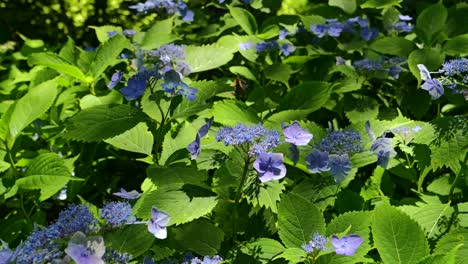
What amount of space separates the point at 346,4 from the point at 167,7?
2.81ft

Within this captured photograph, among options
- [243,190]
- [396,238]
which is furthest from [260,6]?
[396,238]

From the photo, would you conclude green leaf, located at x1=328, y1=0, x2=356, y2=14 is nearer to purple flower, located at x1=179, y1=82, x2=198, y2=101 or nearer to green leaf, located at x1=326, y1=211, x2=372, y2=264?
purple flower, located at x1=179, y1=82, x2=198, y2=101

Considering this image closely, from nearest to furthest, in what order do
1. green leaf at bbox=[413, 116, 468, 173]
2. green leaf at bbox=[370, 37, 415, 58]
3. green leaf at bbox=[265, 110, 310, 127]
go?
green leaf at bbox=[413, 116, 468, 173]
green leaf at bbox=[265, 110, 310, 127]
green leaf at bbox=[370, 37, 415, 58]

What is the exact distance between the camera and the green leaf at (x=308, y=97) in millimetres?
2074

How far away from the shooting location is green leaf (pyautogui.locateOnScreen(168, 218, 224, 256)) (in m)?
1.42

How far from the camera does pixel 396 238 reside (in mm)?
1280

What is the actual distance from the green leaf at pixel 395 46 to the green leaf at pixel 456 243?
1.06 meters

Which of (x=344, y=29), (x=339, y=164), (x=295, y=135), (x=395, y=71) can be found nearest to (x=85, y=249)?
(x=295, y=135)

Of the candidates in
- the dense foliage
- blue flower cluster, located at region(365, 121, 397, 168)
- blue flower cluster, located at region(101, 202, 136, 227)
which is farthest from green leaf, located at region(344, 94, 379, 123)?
blue flower cluster, located at region(101, 202, 136, 227)

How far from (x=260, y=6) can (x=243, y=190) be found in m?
1.61

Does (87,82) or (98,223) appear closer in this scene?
(98,223)

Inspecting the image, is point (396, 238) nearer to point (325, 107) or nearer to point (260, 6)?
point (325, 107)

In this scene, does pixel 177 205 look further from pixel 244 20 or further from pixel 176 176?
pixel 244 20

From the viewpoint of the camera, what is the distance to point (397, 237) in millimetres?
1281
